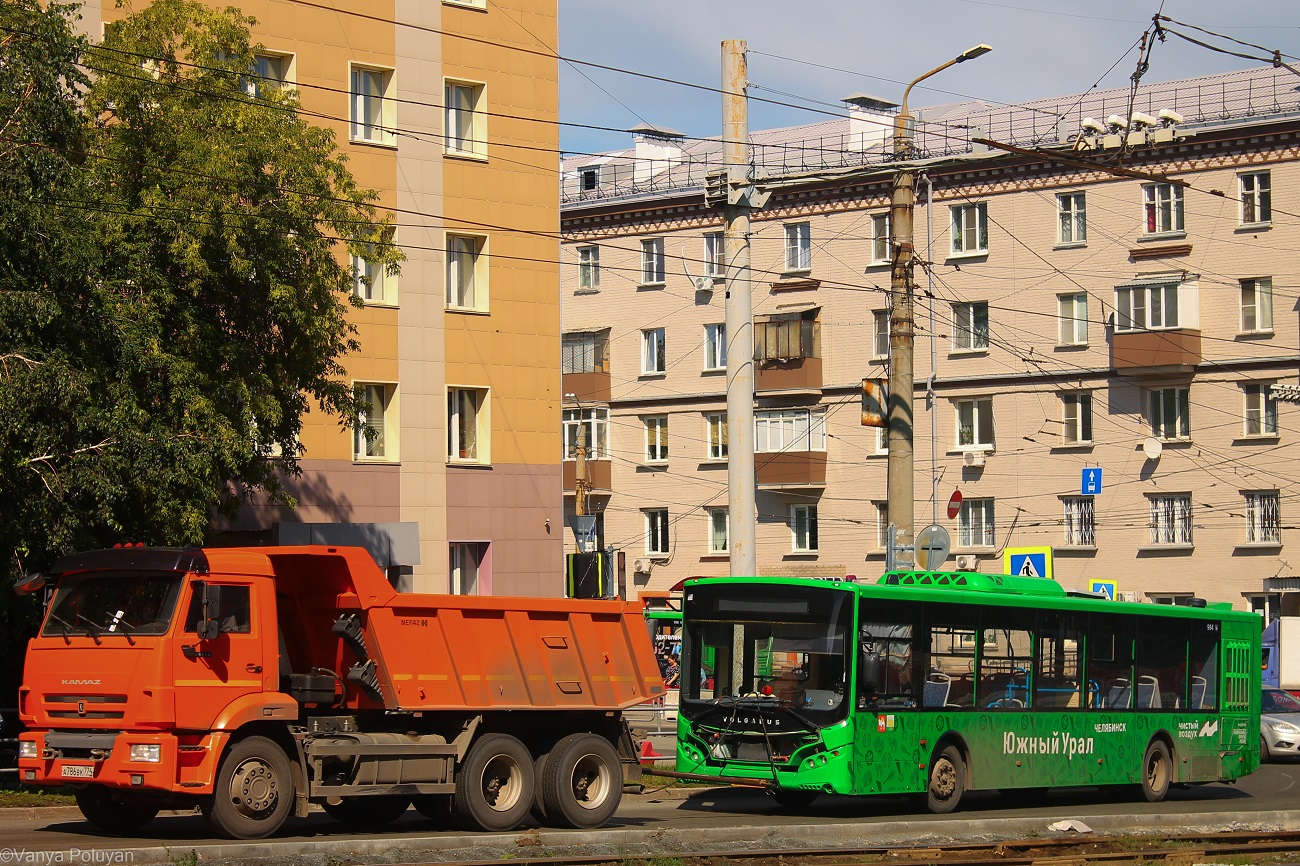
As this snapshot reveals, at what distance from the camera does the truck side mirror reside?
47.0ft

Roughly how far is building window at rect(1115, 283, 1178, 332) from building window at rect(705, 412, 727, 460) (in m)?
14.2

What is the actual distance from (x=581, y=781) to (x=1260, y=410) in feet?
126

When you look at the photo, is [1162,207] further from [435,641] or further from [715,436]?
[435,641]

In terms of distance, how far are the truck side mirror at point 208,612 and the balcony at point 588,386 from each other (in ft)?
148

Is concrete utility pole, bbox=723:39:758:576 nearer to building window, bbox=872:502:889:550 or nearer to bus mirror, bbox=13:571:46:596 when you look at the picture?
bus mirror, bbox=13:571:46:596

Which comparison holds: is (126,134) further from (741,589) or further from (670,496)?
(670,496)

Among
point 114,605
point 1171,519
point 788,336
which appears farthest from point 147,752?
point 788,336

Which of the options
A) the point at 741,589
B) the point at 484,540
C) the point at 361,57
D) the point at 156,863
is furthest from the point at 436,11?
the point at 156,863

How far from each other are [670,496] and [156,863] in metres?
47.4

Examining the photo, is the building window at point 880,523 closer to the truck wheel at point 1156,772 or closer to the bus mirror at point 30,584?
the truck wheel at point 1156,772

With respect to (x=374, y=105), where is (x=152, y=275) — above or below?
below

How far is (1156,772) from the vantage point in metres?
23.5

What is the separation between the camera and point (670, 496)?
194ft

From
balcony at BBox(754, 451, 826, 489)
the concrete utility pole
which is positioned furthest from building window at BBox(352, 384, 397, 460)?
balcony at BBox(754, 451, 826, 489)
